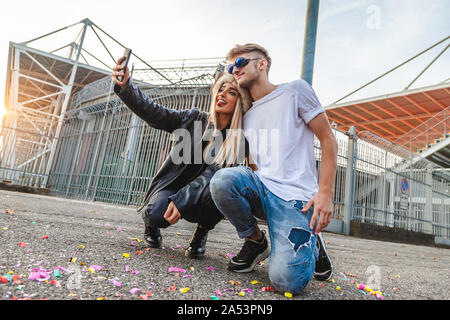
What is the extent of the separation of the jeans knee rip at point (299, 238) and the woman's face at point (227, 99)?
896mm

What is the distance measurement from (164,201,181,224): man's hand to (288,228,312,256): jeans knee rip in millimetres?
684

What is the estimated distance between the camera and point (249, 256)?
1754 mm

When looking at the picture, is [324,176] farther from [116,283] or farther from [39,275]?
[39,275]

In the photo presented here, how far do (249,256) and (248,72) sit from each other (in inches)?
46.0

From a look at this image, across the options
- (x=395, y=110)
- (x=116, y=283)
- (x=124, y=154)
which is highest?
(x=395, y=110)

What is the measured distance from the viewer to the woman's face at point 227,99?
191 cm

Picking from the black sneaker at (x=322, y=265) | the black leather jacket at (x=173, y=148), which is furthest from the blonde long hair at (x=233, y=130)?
the black sneaker at (x=322, y=265)

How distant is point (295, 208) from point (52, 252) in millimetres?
1341

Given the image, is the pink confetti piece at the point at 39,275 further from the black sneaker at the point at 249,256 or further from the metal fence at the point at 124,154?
the metal fence at the point at 124,154

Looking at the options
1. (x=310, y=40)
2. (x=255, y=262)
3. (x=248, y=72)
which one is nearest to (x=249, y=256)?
(x=255, y=262)

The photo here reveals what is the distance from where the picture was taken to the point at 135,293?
1.13m

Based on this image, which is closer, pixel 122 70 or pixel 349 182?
pixel 122 70

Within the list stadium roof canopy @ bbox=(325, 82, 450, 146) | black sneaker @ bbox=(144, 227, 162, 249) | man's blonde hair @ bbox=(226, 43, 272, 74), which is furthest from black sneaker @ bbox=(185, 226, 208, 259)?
stadium roof canopy @ bbox=(325, 82, 450, 146)
